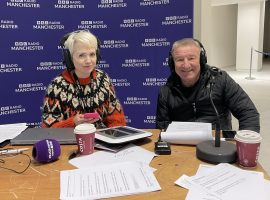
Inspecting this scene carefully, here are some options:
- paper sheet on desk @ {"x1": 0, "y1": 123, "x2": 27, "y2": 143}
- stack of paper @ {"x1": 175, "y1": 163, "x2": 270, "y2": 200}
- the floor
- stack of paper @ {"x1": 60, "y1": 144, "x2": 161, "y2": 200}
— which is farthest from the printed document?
the floor

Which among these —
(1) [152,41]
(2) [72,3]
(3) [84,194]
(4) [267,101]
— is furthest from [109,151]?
(4) [267,101]

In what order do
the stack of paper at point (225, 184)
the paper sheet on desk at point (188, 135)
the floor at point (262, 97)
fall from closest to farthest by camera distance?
the stack of paper at point (225, 184) → the paper sheet on desk at point (188, 135) → the floor at point (262, 97)

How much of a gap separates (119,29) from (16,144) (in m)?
1.86

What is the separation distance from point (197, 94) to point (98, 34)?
4.90 ft

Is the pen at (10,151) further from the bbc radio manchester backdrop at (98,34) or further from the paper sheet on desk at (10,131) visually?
the bbc radio manchester backdrop at (98,34)

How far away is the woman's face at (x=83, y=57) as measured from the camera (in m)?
1.96

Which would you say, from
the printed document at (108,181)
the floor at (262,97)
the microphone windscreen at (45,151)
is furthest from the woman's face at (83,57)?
the floor at (262,97)

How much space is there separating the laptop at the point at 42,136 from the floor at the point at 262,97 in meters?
2.06

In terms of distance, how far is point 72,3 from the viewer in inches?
116

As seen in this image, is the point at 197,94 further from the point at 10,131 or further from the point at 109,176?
the point at 10,131

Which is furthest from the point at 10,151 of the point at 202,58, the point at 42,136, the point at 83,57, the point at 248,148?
the point at 202,58

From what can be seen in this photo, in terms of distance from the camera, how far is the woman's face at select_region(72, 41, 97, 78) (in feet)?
6.45

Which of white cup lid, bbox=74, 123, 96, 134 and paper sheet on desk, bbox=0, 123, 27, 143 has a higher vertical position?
white cup lid, bbox=74, 123, 96, 134

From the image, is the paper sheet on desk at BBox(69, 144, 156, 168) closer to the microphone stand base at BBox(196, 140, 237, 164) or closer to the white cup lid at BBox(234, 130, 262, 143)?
the microphone stand base at BBox(196, 140, 237, 164)
